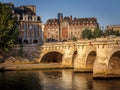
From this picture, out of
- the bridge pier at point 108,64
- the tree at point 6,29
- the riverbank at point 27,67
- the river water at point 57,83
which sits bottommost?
the river water at point 57,83

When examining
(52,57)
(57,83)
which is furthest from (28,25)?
(57,83)

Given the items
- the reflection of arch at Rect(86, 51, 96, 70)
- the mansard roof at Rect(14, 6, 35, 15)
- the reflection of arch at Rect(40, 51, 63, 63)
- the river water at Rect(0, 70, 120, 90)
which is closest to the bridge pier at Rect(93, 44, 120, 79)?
the river water at Rect(0, 70, 120, 90)

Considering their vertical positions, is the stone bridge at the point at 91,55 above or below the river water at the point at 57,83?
above

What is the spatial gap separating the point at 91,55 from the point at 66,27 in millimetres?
83767

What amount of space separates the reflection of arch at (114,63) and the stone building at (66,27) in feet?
310

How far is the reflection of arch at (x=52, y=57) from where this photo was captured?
97875 millimetres

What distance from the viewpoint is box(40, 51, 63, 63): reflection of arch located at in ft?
321

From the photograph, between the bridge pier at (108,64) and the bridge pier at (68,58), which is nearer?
the bridge pier at (108,64)

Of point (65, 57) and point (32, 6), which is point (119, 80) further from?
point (32, 6)

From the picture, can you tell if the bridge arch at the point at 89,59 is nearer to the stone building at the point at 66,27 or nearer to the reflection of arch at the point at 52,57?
the reflection of arch at the point at 52,57

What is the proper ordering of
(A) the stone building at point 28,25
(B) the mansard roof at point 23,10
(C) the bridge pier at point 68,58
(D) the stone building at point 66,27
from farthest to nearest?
(D) the stone building at point 66,27
(B) the mansard roof at point 23,10
(A) the stone building at point 28,25
(C) the bridge pier at point 68,58

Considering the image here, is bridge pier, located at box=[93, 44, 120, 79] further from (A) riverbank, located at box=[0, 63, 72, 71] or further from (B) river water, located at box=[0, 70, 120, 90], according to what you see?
(A) riverbank, located at box=[0, 63, 72, 71]

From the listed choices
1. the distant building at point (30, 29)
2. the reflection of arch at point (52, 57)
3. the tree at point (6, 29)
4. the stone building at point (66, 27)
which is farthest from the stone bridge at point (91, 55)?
the stone building at point (66, 27)

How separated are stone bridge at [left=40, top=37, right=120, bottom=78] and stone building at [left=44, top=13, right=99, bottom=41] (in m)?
56.6
